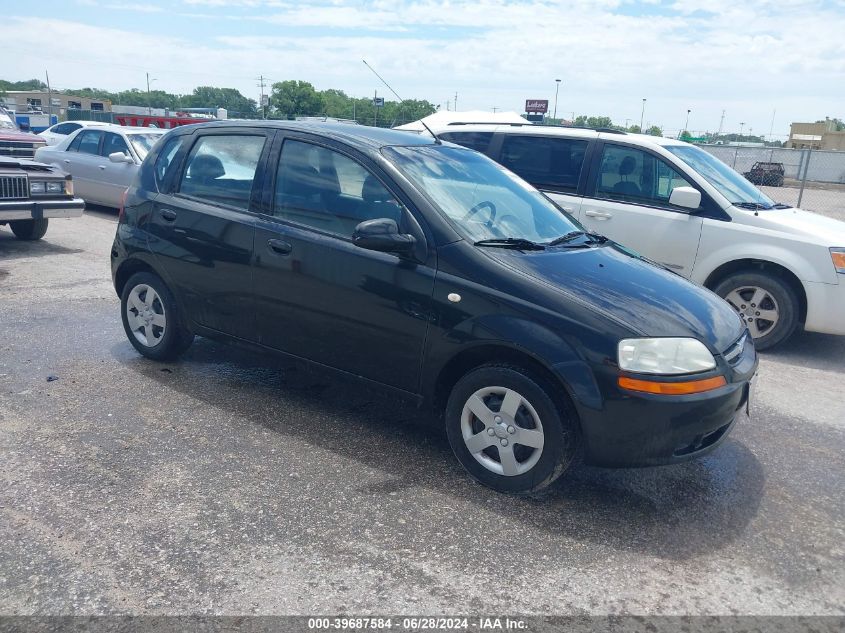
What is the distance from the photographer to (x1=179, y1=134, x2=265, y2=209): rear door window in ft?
15.1

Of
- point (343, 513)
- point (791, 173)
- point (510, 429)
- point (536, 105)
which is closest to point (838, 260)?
point (510, 429)

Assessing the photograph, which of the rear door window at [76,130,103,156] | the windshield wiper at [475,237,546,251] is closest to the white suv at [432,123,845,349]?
the windshield wiper at [475,237,546,251]

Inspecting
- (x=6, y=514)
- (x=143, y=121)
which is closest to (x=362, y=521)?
(x=6, y=514)

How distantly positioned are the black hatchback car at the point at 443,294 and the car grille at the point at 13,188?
4.57m

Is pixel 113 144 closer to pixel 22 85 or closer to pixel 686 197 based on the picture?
pixel 686 197

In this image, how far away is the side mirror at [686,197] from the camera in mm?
6363

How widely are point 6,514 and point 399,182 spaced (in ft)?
8.29

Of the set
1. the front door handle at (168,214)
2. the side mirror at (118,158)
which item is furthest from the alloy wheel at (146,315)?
the side mirror at (118,158)

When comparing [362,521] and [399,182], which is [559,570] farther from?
[399,182]

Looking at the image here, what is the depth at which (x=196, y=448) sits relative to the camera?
13.1 feet

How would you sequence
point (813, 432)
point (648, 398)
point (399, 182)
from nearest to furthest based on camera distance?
1. point (648, 398)
2. point (399, 182)
3. point (813, 432)

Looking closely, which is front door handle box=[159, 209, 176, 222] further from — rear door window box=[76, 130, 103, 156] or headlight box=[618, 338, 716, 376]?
rear door window box=[76, 130, 103, 156]

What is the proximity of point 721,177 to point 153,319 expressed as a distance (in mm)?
5382

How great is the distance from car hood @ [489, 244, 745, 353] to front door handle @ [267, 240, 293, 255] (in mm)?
1301
